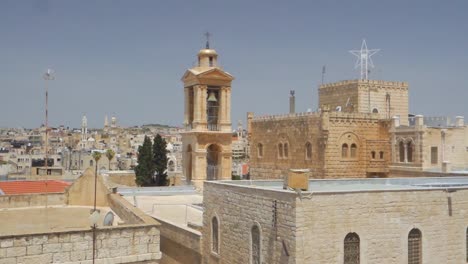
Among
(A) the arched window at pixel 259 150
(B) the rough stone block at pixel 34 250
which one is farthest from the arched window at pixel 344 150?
(B) the rough stone block at pixel 34 250

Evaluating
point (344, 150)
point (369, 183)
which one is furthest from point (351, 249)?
point (344, 150)

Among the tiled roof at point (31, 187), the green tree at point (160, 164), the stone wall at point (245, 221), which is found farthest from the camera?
the green tree at point (160, 164)

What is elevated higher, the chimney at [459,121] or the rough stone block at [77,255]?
the chimney at [459,121]

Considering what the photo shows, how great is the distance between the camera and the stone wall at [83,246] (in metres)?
A: 9.08

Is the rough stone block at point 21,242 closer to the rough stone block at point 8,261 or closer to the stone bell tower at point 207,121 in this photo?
the rough stone block at point 8,261

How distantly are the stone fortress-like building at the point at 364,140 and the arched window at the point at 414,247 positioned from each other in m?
9.47

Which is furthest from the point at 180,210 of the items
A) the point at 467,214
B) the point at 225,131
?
the point at 467,214

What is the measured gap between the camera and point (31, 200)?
15.9 m

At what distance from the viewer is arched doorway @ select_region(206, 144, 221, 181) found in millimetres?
26422

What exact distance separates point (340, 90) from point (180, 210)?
12232 mm

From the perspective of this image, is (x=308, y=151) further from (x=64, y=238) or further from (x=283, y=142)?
(x=64, y=238)

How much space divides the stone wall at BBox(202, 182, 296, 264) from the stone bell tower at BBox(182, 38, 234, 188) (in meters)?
10.7

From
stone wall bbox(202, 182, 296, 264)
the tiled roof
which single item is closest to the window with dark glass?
stone wall bbox(202, 182, 296, 264)

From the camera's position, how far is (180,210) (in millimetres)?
20391
